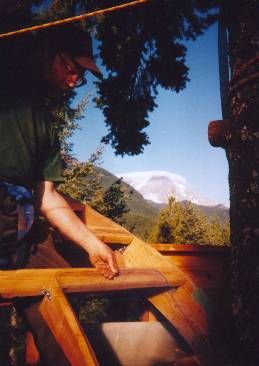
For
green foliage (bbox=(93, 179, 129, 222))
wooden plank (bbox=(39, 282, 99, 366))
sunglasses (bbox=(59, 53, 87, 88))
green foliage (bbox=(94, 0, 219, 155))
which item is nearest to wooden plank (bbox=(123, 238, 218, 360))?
wooden plank (bbox=(39, 282, 99, 366))

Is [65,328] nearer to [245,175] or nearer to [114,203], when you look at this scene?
[245,175]

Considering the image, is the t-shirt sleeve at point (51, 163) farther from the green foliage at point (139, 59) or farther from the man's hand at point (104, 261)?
the green foliage at point (139, 59)

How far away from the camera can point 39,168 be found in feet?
7.22

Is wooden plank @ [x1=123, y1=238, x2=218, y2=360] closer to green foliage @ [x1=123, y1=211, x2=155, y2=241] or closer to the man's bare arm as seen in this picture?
the man's bare arm

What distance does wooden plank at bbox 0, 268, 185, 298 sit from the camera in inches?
57.7

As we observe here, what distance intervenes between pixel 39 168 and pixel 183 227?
41947 mm

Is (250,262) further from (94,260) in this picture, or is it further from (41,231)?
(41,231)

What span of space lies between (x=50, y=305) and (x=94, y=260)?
47cm

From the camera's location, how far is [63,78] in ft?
7.55

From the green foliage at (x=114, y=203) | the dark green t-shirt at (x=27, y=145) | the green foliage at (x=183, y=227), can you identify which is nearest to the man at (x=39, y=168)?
the dark green t-shirt at (x=27, y=145)

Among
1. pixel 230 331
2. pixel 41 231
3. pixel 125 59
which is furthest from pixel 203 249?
pixel 125 59

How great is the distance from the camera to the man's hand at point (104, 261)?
1.77 m

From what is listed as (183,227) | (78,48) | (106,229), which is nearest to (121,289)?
(106,229)

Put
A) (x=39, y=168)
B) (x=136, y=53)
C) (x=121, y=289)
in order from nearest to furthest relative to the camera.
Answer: (x=121, y=289), (x=39, y=168), (x=136, y=53)
